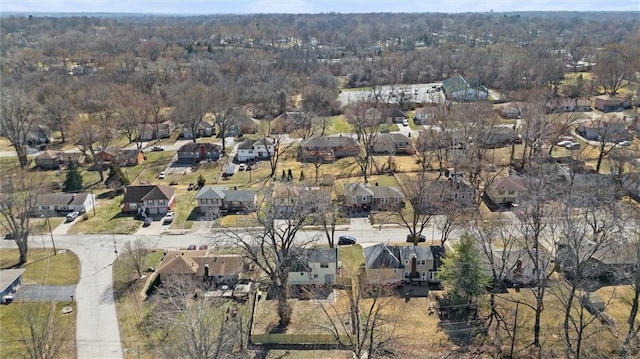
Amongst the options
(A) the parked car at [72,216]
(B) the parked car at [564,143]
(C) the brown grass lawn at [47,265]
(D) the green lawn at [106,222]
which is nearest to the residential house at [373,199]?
(D) the green lawn at [106,222]

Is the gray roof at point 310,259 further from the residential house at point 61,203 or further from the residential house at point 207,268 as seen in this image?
the residential house at point 61,203

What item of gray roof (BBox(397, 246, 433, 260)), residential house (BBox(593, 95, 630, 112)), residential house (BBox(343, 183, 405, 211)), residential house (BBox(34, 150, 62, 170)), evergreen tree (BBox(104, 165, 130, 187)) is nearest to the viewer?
gray roof (BBox(397, 246, 433, 260))

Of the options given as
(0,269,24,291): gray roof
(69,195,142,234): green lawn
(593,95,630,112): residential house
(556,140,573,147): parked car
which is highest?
(593,95,630,112): residential house

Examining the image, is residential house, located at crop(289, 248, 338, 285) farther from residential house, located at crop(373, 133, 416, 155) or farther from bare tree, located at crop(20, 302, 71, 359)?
residential house, located at crop(373, 133, 416, 155)

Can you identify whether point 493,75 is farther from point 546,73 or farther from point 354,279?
point 354,279

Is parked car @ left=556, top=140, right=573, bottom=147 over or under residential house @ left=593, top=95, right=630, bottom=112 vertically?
under

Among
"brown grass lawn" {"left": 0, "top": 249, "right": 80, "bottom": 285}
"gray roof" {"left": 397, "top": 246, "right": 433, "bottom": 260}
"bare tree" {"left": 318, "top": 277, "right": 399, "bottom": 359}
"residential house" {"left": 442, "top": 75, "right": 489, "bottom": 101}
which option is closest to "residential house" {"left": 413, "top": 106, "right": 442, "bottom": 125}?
"residential house" {"left": 442, "top": 75, "right": 489, "bottom": 101}

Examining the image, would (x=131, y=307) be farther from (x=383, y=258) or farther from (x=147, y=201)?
(x=147, y=201)

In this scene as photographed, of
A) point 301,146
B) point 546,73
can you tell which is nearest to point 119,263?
point 301,146
